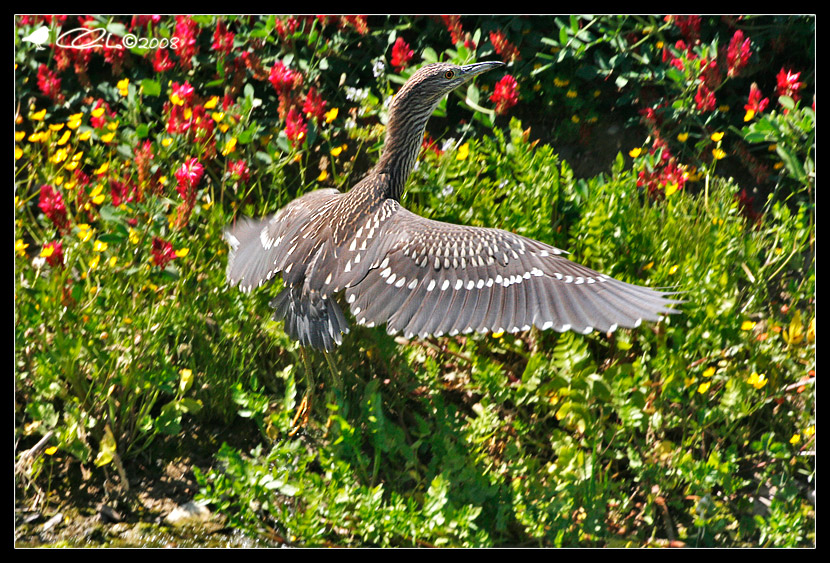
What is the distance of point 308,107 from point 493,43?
38.9 inches

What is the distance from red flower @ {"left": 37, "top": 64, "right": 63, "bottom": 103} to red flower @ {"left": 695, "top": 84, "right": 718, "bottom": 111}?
10.2 feet

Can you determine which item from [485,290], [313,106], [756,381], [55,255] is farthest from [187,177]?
[756,381]

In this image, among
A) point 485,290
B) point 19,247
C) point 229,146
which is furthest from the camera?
point 229,146

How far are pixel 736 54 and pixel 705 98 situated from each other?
0.23 m

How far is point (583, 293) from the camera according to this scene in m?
2.81

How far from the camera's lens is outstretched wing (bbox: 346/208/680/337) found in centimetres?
276

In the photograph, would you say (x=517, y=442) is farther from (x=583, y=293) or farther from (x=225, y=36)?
(x=225, y=36)

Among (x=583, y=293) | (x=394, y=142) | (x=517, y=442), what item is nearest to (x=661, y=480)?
(x=517, y=442)

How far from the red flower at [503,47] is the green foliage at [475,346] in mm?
11

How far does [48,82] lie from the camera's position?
4168 mm

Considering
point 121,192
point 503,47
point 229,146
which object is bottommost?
point 121,192

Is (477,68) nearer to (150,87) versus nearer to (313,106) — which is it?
(313,106)

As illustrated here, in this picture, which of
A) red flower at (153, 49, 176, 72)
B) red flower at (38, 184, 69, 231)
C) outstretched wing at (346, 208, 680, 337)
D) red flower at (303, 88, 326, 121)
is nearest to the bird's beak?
red flower at (303, 88, 326, 121)

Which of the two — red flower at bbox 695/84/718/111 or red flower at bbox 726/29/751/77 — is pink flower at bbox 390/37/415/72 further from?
red flower at bbox 726/29/751/77
